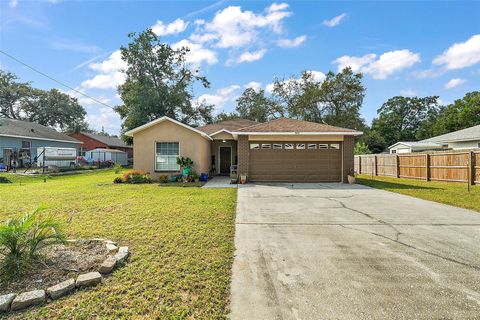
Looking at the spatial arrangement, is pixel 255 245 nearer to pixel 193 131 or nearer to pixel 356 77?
pixel 193 131

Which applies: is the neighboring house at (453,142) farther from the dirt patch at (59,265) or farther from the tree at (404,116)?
the dirt patch at (59,265)

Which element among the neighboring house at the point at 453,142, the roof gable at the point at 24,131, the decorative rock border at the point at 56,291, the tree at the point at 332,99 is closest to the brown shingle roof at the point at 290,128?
the decorative rock border at the point at 56,291

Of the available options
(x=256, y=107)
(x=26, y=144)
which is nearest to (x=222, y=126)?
(x=256, y=107)

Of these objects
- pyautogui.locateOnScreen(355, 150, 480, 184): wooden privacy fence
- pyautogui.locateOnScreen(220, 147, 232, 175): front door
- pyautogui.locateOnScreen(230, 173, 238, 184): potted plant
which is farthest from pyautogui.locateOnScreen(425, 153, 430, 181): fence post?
pyautogui.locateOnScreen(220, 147, 232, 175): front door

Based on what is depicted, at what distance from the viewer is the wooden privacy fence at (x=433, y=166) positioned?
12117mm

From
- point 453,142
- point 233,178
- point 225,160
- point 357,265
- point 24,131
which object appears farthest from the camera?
point 24,131

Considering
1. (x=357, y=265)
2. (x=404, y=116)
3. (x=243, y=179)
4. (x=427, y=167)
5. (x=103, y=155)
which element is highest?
(x=404, y=116)

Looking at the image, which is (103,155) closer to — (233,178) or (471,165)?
(233,178)

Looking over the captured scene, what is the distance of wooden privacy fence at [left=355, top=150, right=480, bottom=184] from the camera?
12.1 metres

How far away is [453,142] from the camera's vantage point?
20.5 metres

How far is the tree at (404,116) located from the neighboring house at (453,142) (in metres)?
21.7

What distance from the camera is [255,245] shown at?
13.8 ft

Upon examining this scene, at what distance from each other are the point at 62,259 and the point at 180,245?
1.62 m

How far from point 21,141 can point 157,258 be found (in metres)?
26.7
